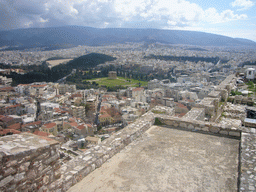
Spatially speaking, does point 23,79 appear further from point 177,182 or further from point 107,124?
point 177,182

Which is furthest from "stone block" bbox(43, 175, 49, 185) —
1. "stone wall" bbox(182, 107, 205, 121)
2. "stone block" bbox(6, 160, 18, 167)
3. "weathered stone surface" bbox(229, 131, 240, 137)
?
"stone wall" bbox(182, 107, 205, 121)

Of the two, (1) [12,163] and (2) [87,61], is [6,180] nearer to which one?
(1) [12,163]

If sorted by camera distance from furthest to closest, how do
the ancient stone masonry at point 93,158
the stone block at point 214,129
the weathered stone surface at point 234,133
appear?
1. the stone block at point 214,129
2. the weathered stone surface at point 234,133
3. the ancient stone masonry at point 93,158

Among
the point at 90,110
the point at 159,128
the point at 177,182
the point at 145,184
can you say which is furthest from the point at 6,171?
the point at 90,110

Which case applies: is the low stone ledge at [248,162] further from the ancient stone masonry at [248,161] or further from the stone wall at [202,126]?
the stone wall at [202,126]

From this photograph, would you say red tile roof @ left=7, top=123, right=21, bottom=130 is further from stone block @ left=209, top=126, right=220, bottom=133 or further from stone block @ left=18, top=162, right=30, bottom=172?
stone block @ left=18, top=162, right=30, bottom=172

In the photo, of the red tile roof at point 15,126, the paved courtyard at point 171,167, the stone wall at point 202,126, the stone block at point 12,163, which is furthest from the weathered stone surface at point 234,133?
the red tile roof at point 15,126
